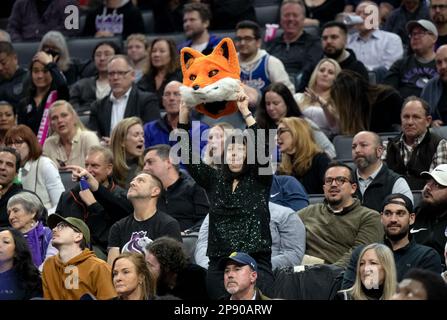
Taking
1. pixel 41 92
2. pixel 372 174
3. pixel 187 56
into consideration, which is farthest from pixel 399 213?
pixel 41 92

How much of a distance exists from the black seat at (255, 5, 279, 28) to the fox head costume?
4545 mm

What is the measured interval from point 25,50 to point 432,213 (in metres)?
5.14

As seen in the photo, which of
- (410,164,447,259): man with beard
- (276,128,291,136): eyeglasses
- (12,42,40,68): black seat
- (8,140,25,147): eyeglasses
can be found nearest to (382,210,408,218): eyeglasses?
(410,164,447,259): man with beard

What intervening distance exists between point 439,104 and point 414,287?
12.4ft

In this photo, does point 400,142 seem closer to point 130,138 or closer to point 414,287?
point 130,138

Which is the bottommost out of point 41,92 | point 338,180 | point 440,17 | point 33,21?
point 338,180

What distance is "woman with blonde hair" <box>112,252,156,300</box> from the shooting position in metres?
6.70

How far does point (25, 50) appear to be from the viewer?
11445mm

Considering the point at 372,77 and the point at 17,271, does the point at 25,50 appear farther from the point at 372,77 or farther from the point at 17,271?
the point at 17,271

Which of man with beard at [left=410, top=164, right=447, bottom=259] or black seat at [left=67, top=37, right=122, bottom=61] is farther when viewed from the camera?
black seat at [left=67, top=37, right=122, bottom=61]

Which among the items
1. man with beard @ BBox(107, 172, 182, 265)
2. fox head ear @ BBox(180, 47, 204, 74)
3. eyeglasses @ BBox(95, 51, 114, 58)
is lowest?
man with beard @ BBox(107, 172, 182, 265)

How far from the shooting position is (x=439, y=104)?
9016 mm

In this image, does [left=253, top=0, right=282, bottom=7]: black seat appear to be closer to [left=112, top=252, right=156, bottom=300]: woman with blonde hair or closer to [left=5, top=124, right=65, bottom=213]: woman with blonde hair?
[left=5, top=124, right=65, bottom=213]: woman with blonde hair

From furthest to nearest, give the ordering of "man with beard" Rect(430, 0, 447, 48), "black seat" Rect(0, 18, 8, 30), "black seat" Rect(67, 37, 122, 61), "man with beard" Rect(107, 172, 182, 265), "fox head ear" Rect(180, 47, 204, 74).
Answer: "black seat" Rect(0, 18, 8, 30), "black seat" Rect(67, 37, 122, 61), "man with beard" Rect(430, 0, 447, 48), "man with beard" Rect(107, 172, 182, 265), "fox head ear" Rect(180, 47, 204, 74)
